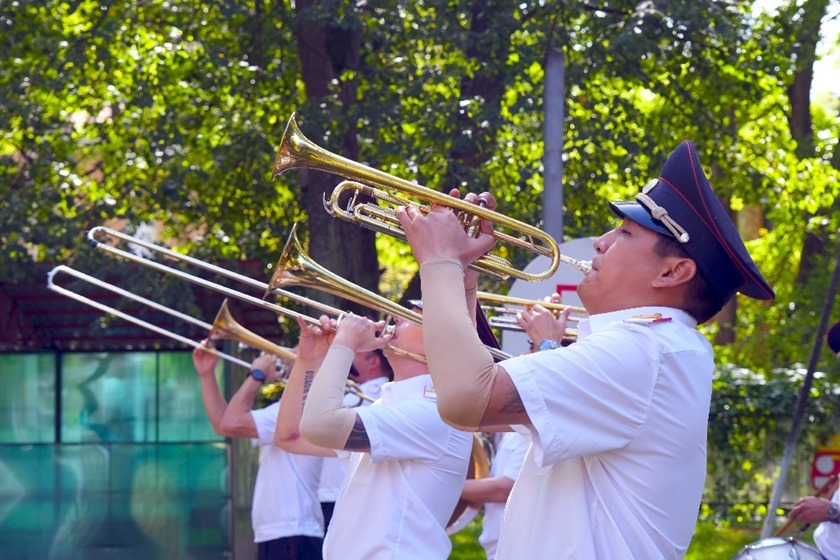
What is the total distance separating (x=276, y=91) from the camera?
11195 millimetres

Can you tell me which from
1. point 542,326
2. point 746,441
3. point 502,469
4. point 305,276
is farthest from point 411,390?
point 746,441

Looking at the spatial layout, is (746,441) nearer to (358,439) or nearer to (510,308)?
(510,308)

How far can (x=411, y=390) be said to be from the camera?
478cm

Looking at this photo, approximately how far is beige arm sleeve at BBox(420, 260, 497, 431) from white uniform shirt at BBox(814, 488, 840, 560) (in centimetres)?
398

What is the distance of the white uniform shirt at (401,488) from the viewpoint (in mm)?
4371

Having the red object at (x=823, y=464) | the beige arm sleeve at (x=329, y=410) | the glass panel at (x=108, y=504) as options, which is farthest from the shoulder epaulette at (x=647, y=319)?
the red object at (x=823, y=464)

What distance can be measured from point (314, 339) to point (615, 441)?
2.62 meters

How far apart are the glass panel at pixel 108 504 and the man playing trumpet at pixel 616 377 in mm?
5682

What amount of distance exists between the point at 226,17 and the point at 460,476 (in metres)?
6.41

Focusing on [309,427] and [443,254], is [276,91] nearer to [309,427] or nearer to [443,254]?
[309,427]

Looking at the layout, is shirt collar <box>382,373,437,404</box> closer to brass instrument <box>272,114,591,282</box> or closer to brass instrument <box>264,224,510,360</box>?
brass instrument <box>264,224,510,360</box>

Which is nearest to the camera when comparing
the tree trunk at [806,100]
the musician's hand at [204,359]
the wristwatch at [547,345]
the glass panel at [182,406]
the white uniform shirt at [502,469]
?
the wristwatch at [547,345]

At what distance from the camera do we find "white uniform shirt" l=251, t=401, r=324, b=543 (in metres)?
6.86

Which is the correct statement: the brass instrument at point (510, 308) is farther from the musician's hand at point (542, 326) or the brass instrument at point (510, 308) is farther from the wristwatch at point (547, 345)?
the wristwatch at point (547, 345)
